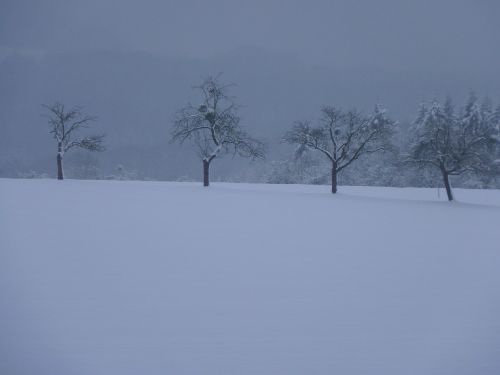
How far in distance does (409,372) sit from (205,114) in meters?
24.5

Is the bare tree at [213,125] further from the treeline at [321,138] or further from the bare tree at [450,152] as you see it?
the bare tree at [450,152]

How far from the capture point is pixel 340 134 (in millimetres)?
27078

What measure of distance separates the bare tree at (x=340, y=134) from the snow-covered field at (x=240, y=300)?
1725 centimetres

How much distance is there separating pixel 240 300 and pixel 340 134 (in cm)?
2375

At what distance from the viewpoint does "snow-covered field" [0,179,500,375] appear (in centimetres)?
415

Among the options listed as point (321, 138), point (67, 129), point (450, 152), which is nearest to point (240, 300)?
point (321, 138)

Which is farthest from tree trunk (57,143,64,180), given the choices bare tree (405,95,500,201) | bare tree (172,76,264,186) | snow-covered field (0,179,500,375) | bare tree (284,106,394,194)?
bare tree (405,95,500,201)

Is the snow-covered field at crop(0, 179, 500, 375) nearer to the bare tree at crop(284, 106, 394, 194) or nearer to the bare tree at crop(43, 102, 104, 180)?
the bare tree at crop(284, 106, 394, 194)

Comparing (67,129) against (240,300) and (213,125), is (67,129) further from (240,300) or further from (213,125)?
(240,300)

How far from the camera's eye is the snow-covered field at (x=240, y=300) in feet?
13.6

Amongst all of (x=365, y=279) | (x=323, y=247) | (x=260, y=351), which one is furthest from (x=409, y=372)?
(x=323, y=247)

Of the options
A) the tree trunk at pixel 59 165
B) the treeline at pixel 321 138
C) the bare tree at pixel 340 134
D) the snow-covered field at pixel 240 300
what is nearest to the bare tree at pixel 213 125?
the treeline at pixel 321 138

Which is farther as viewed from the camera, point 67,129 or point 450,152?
point 67,129

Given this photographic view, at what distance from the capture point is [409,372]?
13.2ft
